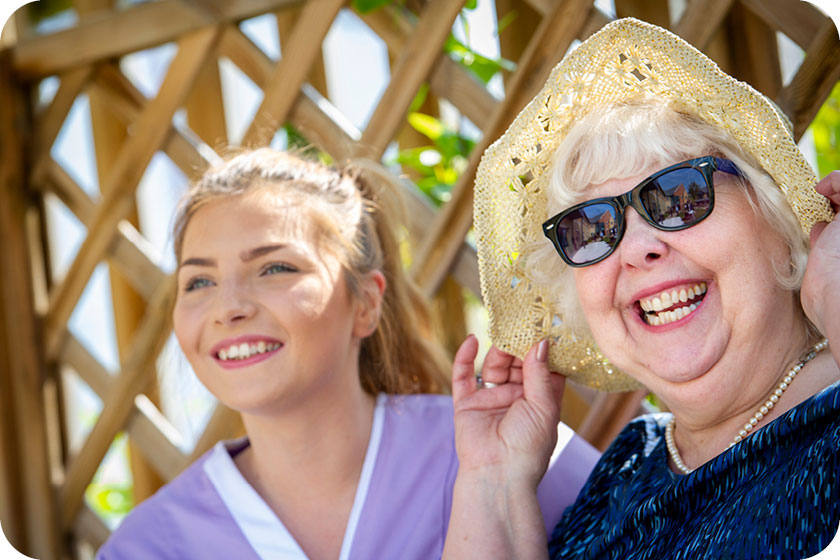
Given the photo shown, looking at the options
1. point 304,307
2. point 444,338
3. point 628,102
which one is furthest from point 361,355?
point 628,102

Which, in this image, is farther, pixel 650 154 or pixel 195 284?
pixel 195 284

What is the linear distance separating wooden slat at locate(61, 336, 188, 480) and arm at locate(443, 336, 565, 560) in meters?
1.06

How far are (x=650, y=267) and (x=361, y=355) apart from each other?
0.76 m

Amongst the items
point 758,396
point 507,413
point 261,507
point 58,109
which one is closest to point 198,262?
point 261,507

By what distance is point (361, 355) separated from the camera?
1722mm

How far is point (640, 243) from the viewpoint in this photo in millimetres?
1102

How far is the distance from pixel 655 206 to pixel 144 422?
5.23 feet

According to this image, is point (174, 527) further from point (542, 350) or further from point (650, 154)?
point (650, 154)

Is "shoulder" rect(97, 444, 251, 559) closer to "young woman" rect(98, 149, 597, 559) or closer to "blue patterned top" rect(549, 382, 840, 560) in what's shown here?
"young woman" rect(98, 149, 597, 559)

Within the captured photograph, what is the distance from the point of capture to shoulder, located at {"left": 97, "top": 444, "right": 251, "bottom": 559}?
150 centimetres

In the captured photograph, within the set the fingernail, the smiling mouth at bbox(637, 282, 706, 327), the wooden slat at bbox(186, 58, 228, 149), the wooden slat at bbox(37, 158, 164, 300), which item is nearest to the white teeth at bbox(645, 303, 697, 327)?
the smiling mouth at bbox(637, 282, 706, 327)

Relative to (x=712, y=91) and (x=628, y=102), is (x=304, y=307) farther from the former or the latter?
(x=712, y=91)

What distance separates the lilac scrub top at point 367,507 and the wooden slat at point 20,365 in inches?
35.2

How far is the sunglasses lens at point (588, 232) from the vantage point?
1.13 metres
